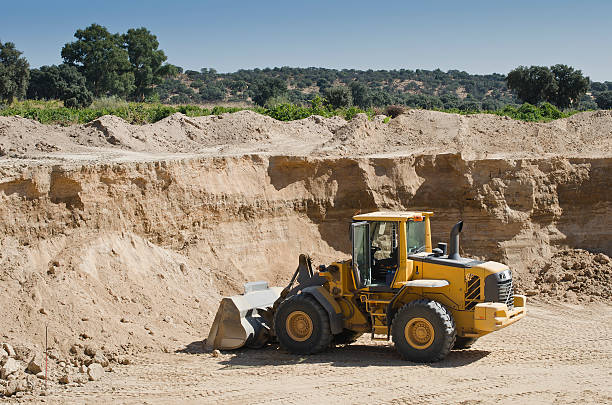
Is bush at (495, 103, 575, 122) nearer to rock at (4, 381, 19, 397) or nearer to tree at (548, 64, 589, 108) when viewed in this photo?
tree at (548, 64, 589, 108)

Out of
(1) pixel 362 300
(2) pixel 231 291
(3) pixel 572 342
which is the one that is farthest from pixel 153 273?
(3) pixel 572 342

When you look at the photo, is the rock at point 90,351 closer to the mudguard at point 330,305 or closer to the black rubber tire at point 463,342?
the mudguard at point 330,305

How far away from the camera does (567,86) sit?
47.1 meters

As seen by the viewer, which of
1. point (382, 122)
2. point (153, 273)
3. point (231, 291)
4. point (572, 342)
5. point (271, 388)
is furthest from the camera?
point (382, 122)

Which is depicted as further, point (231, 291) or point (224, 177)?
point (224, 177)

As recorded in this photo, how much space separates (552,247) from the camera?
19562 millimetres

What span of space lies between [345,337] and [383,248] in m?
2.01

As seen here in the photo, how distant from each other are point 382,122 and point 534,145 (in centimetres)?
516

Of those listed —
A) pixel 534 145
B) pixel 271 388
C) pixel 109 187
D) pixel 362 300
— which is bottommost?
pixel 271 388

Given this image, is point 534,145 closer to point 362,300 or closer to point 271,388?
point 362,300

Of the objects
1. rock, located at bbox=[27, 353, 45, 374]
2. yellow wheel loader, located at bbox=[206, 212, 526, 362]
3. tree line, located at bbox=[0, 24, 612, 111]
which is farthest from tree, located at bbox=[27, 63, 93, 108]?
yellow wheel loader, located at bbox=[206, 212, 526, 362]

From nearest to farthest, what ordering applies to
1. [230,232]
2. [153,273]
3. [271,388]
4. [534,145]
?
1. [271,388]
2. [153,273]
3. [230,232]
4. [534,145]

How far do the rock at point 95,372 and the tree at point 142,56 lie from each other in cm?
4757

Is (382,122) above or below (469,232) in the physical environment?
above
